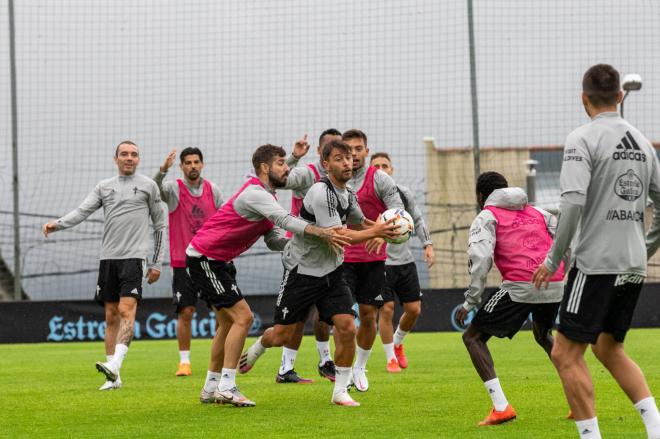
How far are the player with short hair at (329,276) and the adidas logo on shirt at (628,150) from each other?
9.41 ft

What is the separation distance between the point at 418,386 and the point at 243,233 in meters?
2.35

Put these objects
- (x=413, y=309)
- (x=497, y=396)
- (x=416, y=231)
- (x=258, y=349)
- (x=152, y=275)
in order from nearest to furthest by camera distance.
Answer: (x=497, y=396) < (x=258, y=349) < (x=152, y=275) < (x=416, y=231) < (x=413, y=309)

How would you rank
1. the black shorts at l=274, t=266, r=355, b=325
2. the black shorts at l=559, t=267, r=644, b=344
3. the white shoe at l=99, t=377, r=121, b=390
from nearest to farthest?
the black shorts at l=559, t=267, r=644, b=344 → the black shorts at l=274, t=266, r=355, b=325 → the white shoe at l=99, t=377, r=121, b=390

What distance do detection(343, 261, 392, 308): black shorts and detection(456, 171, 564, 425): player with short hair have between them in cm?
231

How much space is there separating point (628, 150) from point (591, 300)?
843 mm

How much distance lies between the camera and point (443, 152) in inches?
801

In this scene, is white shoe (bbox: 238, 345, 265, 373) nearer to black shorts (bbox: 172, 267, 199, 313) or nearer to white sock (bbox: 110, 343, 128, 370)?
white sock (bbox: 110, 343, 128, 370)

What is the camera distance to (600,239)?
598 centimetres

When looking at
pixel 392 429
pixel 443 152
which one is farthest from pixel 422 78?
pixel 392 429

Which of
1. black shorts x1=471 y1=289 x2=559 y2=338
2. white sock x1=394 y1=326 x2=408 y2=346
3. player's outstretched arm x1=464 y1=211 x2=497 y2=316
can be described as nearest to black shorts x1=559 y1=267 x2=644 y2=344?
player's outstretched arm x1=464 y1=211 x2=497 y2=316

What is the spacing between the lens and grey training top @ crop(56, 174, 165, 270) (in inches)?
455

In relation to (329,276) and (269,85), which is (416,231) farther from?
(269,85)

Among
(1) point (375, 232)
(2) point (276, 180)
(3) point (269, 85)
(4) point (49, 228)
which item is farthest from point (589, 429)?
(3) point (269, 85)

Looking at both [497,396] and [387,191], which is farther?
[387,191]
